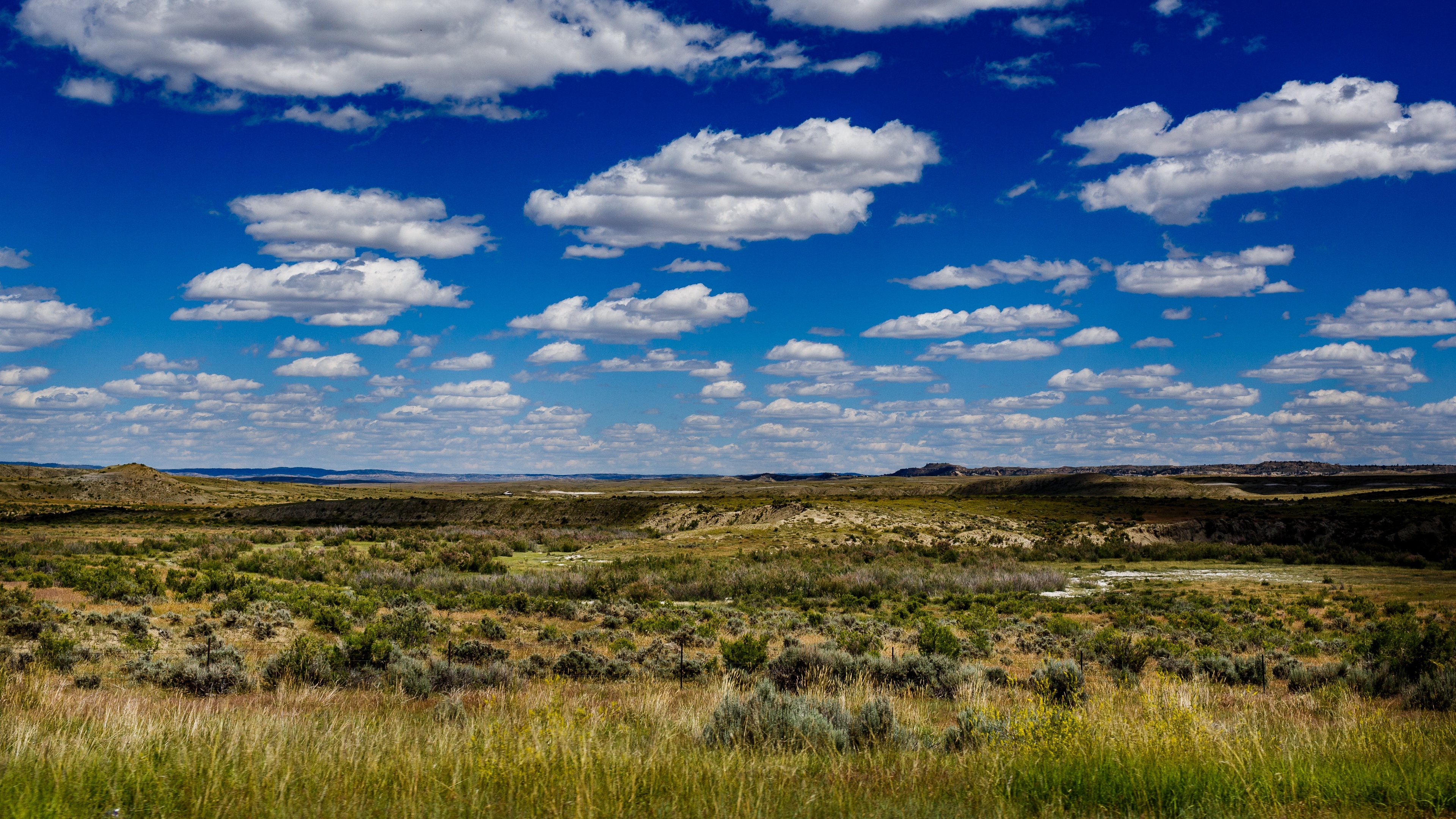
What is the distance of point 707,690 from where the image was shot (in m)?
13.2

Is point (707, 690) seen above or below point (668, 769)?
below

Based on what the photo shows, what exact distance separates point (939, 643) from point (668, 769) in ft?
43.4

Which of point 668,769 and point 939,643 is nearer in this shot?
point 668,769

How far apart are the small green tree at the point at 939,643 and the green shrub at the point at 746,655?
11.7ft

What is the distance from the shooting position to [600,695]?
12422 mm

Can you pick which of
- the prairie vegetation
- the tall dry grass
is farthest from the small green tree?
the tall dry grass

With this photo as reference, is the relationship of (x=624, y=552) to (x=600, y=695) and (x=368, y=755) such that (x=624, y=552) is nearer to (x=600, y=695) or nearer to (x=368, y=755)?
(x=600, y=695)

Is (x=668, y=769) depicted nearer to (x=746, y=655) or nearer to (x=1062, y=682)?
(x=1062, y=682)

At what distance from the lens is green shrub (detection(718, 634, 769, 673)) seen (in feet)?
52.3

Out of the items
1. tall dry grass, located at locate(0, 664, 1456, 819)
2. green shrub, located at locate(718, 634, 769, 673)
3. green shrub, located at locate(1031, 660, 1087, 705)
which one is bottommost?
green shrub, located at locate(718, 634, 769, 673)

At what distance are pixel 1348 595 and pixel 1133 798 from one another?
31858mm

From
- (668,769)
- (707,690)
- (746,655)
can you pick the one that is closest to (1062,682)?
(707,690)

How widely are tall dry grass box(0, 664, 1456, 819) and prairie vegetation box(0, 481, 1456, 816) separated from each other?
0.13ft

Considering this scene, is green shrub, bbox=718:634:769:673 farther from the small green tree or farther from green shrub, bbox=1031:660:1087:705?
green shrub, bbox=1031:660:1087:705
